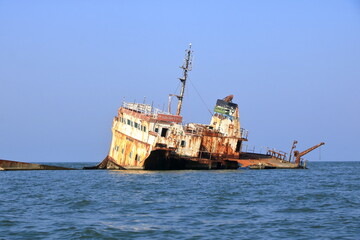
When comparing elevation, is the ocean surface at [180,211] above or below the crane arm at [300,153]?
below

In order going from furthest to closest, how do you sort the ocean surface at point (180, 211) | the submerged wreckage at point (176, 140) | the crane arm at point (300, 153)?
the crane arm at point (300, 153) → the submerged wreckage at point (176, 140) → the ocean surface at point (180, 211)

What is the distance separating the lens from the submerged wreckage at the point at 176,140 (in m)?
45.4

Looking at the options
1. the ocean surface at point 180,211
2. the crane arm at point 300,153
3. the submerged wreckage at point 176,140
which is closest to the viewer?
the ocean surface at point 180,211

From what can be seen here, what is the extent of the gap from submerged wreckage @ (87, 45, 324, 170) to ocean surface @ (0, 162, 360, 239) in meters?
11.4

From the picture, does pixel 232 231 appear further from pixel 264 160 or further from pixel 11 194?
pixel 264 160

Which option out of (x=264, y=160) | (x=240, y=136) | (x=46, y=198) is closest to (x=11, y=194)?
(x=46, y=198)

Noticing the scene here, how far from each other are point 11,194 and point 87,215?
33.0 ft

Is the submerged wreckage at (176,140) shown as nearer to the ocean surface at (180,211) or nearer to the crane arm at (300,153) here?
the crane arm at (300,153)

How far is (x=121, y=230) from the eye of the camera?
18406 mm

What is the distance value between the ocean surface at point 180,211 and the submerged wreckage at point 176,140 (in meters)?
11.4

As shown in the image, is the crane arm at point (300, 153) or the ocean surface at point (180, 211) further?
the crane arm at point (300, 153)

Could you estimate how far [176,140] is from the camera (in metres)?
45.6

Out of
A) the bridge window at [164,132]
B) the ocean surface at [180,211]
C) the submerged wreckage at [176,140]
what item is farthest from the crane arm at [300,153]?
the ocean surface at [180,211]

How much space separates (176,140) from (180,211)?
2334cm
